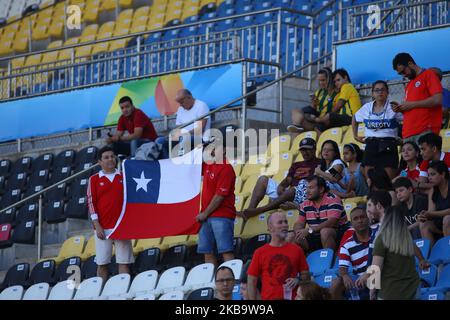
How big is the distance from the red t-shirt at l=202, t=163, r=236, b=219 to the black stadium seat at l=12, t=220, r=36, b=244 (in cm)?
359

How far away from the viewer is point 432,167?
11734 millimetres

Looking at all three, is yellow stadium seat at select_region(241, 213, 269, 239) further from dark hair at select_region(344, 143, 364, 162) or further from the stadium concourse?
dark hair at select_region(344, 143, 364, 162)

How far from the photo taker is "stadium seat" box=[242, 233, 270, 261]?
13078 mm

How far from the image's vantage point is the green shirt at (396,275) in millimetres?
9570

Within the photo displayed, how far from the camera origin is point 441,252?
36.5 ft

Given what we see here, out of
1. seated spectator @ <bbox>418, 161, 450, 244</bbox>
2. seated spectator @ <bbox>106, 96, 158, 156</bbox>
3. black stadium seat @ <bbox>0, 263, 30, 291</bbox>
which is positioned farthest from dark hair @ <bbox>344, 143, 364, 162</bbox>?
black stadium seat @ <bbox>0, 263, 30, 291</bbox>

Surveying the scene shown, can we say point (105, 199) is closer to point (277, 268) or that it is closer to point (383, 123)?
point (383, 123)

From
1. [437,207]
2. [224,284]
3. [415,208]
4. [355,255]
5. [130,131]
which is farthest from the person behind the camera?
[130,131]

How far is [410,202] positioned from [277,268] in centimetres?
208

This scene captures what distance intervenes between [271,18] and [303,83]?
2249 mm

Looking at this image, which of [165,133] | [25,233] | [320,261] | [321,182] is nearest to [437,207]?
[320,261]

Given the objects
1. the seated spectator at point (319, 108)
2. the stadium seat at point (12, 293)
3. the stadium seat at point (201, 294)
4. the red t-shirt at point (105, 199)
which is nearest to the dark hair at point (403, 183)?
the stadium seat at point (201, 294)

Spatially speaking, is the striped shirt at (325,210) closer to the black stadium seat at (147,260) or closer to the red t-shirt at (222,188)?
the red t-shirt at (222,188)

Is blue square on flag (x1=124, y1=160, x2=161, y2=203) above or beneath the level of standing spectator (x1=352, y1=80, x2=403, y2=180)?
beneath
